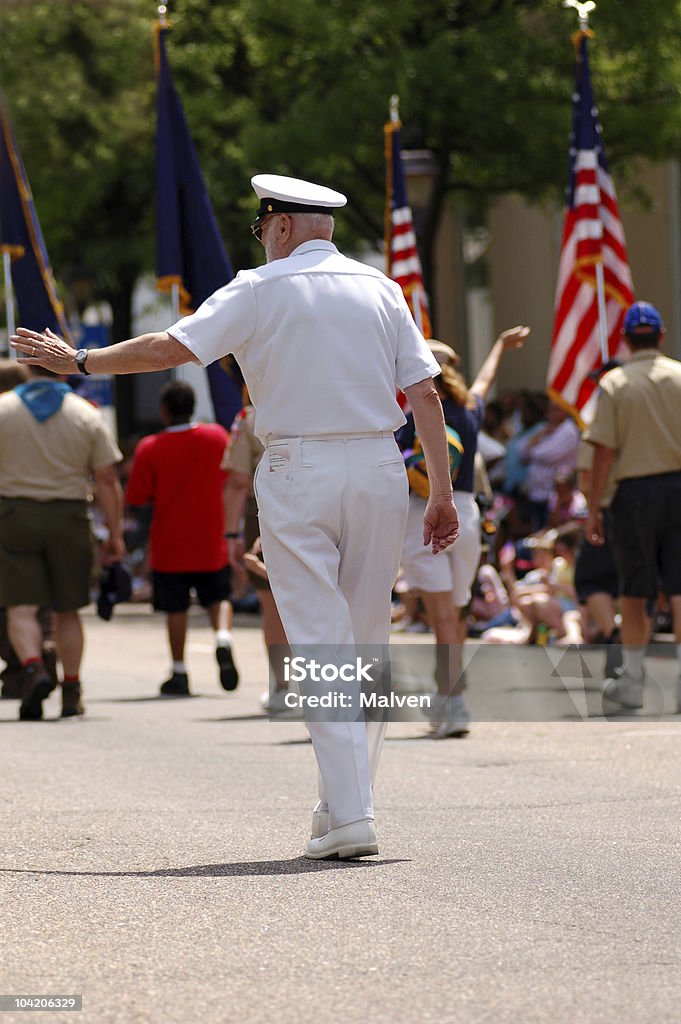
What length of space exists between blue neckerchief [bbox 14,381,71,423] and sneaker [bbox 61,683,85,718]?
5.05 feet

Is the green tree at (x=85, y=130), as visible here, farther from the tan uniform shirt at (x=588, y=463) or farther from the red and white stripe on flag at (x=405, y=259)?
the tan uniform shirt at (x=588, y=463)

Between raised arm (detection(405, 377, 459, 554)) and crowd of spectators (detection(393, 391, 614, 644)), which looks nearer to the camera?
raised arm (detection(405, 377, 459, 554))

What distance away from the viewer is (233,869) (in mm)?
5918

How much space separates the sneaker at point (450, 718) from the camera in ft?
32.2

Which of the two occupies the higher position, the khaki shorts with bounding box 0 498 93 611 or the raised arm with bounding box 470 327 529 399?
the raised arm with bounding box 470 327 529 399

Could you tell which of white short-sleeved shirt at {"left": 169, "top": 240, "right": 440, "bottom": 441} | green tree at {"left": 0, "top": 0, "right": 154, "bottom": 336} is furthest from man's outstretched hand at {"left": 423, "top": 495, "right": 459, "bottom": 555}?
green tree at {"left": 0, "top": 0, "right": 154, "bottom": 336}

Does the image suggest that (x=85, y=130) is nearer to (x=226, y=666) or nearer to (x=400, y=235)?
(x=400, y=235)

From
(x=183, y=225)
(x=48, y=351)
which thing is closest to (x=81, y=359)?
(x=48, y=351)

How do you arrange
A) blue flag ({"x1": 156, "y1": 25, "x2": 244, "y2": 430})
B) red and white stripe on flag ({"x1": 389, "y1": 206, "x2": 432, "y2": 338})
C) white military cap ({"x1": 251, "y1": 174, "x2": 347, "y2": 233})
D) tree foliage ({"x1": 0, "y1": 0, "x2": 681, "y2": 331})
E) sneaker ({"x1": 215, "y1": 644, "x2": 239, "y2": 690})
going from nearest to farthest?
white military cap ({"x1": 251, "y1": 174, "x2": 347, "y2": 233})
sneaker ({"x1": 215, "y1": 644, "x2": 239, "y2": 690})
blue flag ({"x1": 156, "y1": 25, "x2": 244, "y2": 430})
red and white stripe on flag ({"x1": 389, "y1": 206, "x2": 432, "y2": 338})
tree foliage ({"x1": 0, "y1": 0, "x2": 681, "y2": 331})

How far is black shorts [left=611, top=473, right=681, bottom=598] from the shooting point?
10.5 metres

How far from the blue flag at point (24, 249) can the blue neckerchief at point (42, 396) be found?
425cm

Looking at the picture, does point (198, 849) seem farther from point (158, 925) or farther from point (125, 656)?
point (125, 656)

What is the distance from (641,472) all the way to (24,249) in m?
7.36

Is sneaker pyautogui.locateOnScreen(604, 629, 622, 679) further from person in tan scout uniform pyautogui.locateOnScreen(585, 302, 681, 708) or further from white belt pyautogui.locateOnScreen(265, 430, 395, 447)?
white belt pyautogui.locateOnScreen(265, 430, 395, 447)
